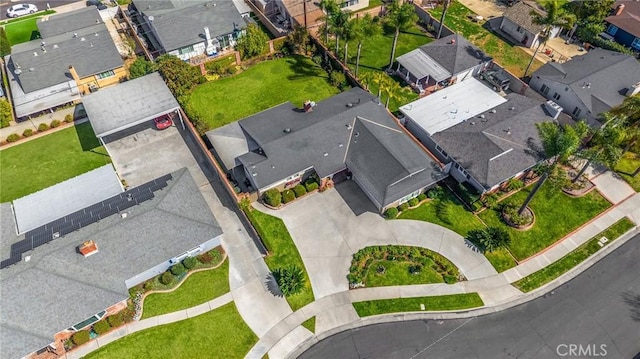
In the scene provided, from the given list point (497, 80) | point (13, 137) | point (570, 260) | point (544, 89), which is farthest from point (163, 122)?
point (544, 89)

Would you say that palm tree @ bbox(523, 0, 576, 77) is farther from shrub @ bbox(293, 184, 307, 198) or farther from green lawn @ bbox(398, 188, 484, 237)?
shrub @ bbox(293, 184, 307, 198)

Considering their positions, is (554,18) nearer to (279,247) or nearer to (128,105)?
(279,247)

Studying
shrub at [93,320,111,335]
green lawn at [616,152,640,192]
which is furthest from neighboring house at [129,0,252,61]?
green lawn at [616,152,640,192]

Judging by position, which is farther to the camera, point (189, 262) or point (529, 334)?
point (189, 262)

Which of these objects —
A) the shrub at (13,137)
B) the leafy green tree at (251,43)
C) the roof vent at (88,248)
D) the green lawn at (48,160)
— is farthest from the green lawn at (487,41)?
the shrub at (13,137)

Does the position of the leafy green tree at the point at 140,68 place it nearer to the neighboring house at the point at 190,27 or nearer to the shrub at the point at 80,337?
the neighboring house at the point at 190,27
